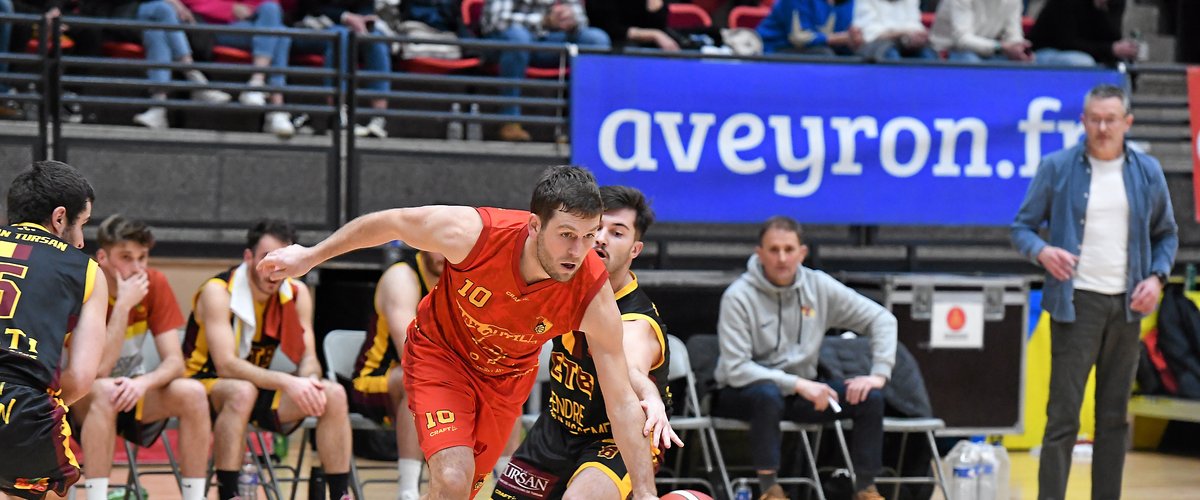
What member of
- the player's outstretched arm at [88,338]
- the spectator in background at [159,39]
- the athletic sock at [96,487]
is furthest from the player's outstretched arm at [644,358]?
the spectator in background at [159,39]

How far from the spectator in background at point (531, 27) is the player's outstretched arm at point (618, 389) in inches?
184

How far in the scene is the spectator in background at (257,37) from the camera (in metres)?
8.62

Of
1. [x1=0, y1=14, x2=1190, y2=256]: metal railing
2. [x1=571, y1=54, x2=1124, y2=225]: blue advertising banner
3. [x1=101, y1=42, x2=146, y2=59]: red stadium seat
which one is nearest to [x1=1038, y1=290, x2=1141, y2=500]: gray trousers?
[x1=571, y1=54, x2=1124, y2=225]: blue advertising banner

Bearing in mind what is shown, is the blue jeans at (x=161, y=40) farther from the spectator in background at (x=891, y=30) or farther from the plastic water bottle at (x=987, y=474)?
the plastic water bottle at (x=987, y=474)

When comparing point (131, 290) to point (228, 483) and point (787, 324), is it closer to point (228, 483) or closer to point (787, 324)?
point (228, 483)

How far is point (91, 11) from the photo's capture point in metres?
8.77

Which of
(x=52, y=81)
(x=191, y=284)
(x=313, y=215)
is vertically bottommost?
(x=191, y=284)

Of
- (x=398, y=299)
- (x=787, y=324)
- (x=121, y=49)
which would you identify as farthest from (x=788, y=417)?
(x=121, y=49)

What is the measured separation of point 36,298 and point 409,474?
2.40m

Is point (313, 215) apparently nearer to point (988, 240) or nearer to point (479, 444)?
point (479, 444)

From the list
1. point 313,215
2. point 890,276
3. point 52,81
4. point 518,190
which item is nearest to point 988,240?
point 890,276

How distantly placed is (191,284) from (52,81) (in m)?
1.66

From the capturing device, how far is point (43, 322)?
182 inches

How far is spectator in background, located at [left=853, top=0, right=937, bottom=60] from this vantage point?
8.80 m
